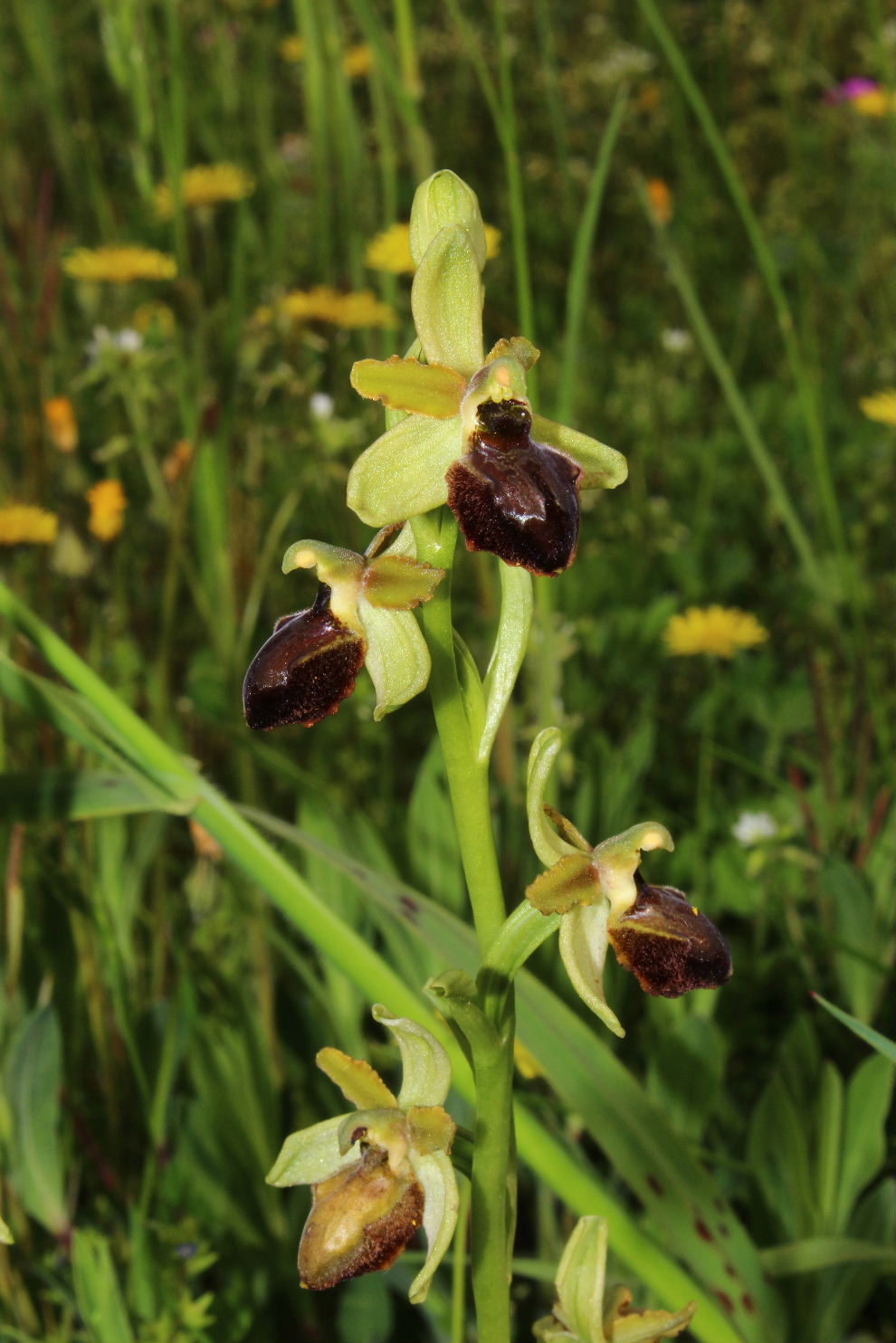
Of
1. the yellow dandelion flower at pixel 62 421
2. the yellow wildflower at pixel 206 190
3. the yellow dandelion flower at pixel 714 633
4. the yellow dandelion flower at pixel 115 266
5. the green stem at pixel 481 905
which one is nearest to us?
the green stem at pixel 481 905

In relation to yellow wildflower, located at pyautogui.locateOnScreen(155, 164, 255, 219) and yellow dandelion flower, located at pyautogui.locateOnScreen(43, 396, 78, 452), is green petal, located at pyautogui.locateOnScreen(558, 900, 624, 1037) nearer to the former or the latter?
yellow dandelion flower, located at pyautogui.locateOnScreen(43, 396, 78, 452)

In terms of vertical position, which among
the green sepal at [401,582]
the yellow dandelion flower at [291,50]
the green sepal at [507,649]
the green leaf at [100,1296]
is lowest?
the green leaf at [100,1296]

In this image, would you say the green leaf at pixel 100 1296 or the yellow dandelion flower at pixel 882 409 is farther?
the yellow dandelion flower at pixel 882 409

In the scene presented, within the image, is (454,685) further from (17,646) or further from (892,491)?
(892,491)

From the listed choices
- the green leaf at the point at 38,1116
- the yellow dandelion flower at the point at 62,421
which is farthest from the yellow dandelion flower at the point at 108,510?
the green leaf at the point at 38,1116

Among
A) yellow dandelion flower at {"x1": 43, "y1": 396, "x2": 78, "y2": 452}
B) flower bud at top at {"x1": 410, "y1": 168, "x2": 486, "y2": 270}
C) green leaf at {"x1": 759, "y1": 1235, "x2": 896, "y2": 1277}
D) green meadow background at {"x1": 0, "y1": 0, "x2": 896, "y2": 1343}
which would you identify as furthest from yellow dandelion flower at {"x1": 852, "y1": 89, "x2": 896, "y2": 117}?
green leaf at {"x1": 759, "y1": 1235, "x2": 896, "y2": 1277}

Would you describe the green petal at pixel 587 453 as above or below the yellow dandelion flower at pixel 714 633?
above

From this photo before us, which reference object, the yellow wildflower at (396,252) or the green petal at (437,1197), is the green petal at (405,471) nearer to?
the green petal at (437,1197)
